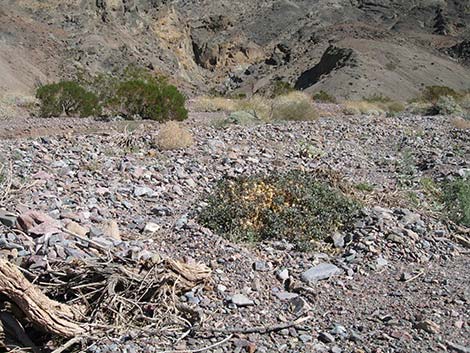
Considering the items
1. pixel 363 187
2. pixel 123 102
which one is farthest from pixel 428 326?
pixel 123 102

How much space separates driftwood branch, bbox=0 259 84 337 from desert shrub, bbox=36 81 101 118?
46.3ft

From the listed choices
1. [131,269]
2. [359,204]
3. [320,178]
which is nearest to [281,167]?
[320,178]

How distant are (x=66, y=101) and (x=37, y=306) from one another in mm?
14924

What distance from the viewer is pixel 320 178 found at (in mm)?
7238

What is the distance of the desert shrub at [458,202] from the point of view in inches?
245

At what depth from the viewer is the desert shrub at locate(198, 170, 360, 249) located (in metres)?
5.42

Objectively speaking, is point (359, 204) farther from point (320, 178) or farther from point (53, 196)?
point (53, 196)

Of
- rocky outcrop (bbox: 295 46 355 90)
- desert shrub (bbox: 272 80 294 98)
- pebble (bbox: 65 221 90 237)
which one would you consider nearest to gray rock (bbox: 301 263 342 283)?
pebble (bbox: 65 221 90 237)

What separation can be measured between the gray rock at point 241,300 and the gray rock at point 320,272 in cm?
67

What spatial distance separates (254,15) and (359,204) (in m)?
72.9

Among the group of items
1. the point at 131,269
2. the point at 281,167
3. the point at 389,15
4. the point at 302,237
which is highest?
the point at 131,269

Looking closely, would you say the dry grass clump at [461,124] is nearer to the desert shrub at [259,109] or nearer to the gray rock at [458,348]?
the desert shrub at [259,109]

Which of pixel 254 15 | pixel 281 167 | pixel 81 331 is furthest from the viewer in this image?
pixel 254 15

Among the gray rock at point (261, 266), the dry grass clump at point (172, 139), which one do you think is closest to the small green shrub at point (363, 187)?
the gray rock at point (261, 266)
